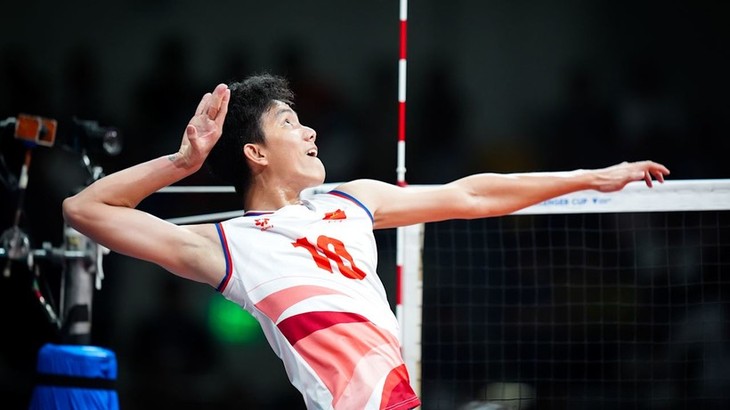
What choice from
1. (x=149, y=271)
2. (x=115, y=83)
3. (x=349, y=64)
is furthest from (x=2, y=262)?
(x=349, y=64)

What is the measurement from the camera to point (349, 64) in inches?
224

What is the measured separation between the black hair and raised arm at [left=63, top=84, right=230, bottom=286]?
33 centimetres

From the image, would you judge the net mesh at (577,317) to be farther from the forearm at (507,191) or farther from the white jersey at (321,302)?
the white jersey at (321,302)

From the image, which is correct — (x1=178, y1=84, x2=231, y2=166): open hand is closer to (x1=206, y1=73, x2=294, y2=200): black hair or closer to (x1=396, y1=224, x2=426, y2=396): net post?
(x1=206, y1=73, x2=294, y2=200): black hair

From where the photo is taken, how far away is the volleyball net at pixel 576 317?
4.71 meters

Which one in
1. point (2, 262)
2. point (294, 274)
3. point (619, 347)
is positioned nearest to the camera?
point (294, 274)

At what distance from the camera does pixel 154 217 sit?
2.49 m

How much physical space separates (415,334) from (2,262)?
8.39 ft

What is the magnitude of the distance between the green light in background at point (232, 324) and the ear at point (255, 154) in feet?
8.36

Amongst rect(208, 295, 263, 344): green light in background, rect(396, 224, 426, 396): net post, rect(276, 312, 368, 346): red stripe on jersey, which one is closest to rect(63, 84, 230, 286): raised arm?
rect(276, 312, 368, 346): red stripe on jersey

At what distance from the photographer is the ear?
2775mm

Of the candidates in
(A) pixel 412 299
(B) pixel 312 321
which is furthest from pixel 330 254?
(A) pixel 412 299

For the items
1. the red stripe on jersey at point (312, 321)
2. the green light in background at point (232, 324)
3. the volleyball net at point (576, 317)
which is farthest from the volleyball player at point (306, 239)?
the green light in background at point (232, 324)

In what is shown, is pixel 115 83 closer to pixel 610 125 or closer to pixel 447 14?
pixel 447 14
